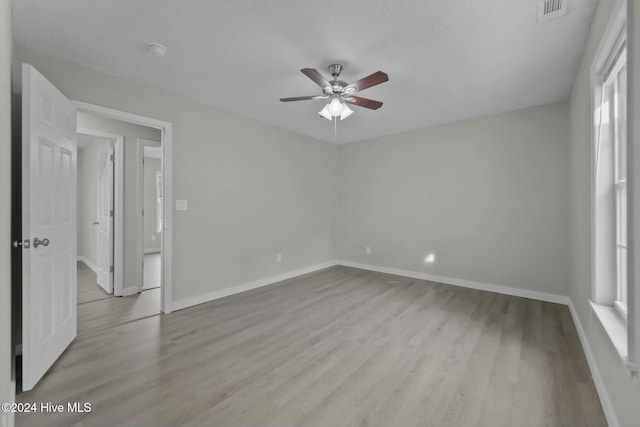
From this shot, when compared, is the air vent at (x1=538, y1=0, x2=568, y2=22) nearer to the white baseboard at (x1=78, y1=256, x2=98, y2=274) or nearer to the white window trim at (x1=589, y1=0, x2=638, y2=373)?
the white window trim at (x1=589, y1=0, x2=638, y2=373)

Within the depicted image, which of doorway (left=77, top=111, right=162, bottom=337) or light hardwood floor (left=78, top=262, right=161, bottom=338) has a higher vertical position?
doorway (left=77, top=111, right=162, bottom=337)

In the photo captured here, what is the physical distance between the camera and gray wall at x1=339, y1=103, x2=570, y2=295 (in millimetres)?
3494

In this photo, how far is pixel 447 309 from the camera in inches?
129

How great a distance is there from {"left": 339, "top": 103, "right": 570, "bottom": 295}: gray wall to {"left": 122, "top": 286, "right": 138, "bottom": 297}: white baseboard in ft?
12.1

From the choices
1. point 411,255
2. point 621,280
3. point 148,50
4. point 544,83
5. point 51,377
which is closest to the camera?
point 621,280

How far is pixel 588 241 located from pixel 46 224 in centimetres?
419

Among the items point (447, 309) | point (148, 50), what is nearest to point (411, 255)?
point (447, 309)

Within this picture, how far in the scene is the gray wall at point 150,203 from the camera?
728 cm

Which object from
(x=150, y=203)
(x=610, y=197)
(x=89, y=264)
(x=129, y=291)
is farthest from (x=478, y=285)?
(x=150, y=203)

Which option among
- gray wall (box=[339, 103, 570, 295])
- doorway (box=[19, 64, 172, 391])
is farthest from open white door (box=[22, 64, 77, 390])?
gray wall (box=[339, 103, 570, 295])

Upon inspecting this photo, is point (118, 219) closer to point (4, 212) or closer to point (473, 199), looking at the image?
point (4, 212)

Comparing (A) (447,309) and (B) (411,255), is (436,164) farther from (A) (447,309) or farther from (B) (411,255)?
(A) (447,309)

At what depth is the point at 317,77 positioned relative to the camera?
219 centimetres

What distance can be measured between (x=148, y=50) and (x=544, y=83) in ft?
12.6
